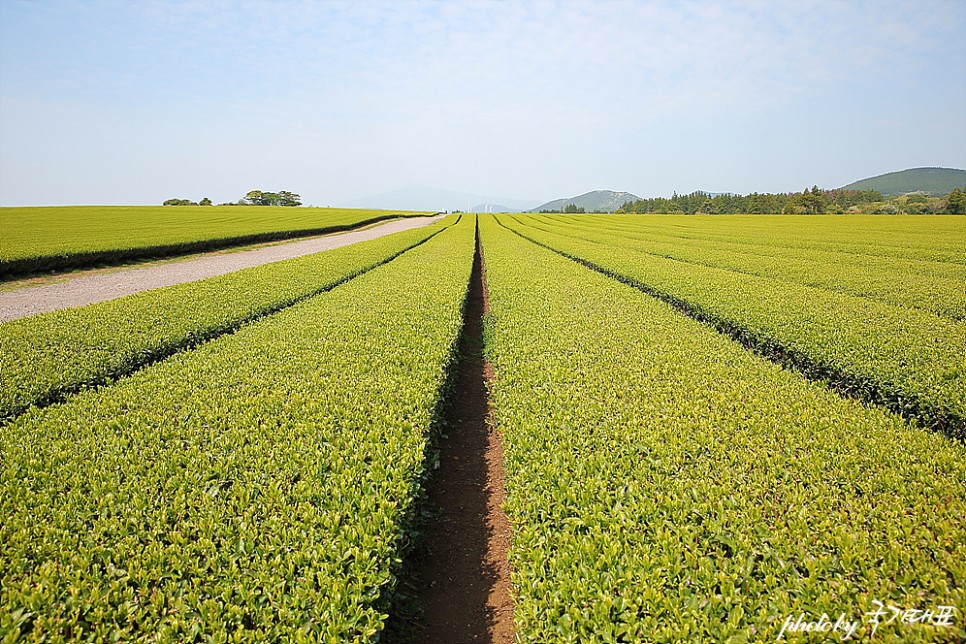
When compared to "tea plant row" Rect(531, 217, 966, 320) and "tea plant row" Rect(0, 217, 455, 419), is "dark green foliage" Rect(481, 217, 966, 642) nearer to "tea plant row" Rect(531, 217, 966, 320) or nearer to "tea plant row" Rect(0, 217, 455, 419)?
"tea plant row" Rect(0, 217, 455, 419)

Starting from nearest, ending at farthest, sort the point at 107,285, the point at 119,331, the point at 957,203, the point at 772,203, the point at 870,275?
1. the point at 119,331
2. the point at 870,275
3. the point at 107,285
4. the point at 957,203
5. the point at 772,203

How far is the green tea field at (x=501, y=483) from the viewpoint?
2.64 meters

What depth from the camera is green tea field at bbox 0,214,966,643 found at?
8.67ft

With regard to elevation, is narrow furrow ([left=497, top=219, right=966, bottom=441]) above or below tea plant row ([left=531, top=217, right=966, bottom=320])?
below

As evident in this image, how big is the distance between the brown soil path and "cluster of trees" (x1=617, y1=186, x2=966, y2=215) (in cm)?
8733

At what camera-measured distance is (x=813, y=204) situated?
84.6 m

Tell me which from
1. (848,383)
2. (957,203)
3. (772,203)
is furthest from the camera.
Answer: (772,203)

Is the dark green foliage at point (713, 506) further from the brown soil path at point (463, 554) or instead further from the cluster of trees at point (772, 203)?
the cluster of trees at point (772, 203)

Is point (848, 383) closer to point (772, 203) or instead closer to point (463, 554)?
point (463, 554)

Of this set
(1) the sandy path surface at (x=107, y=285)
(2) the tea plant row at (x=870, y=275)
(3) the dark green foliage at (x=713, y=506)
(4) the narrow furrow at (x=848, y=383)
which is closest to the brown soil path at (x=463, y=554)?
(3) the dark green foliage at (x=713, y=506)

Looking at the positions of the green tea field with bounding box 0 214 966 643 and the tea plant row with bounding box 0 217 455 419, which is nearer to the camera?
the green tea field with bounding box 0 214 966 643

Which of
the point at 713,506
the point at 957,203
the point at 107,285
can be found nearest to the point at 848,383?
the point at 713,506

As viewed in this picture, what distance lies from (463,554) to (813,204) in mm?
101025

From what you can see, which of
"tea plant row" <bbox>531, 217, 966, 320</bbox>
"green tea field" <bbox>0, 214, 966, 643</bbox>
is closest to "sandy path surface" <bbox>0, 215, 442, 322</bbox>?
"green tea field" <bbox>0, 214, 966, 643</bbox>
